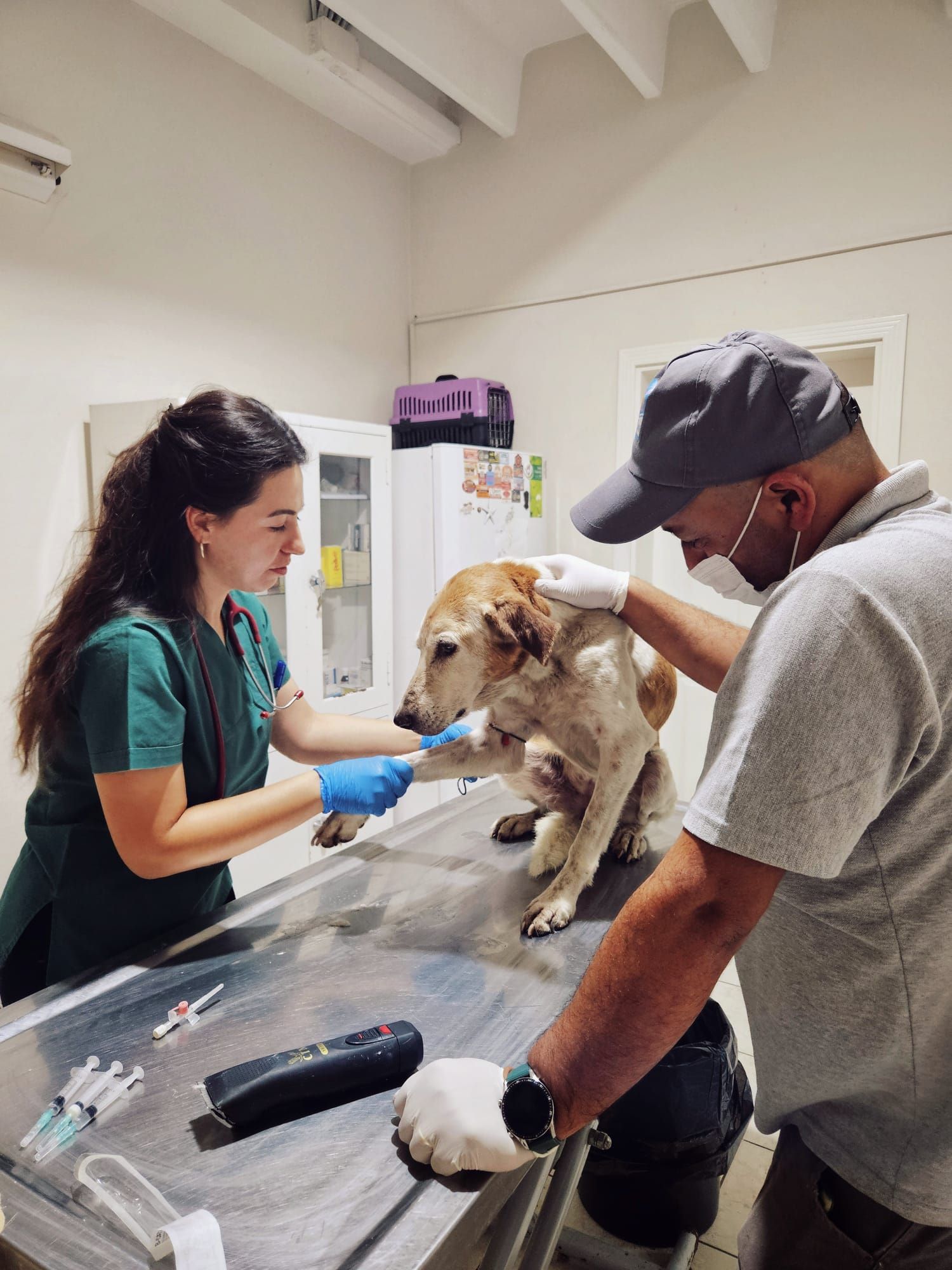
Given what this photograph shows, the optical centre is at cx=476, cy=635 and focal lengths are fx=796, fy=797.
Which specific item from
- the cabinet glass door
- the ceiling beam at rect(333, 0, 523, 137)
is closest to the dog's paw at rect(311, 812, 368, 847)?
the cabinet glass door

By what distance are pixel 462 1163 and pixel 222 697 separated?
0.92 meters

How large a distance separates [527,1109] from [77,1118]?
539mm

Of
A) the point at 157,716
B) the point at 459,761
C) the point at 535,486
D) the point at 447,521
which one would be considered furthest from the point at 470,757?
the point at 535,486

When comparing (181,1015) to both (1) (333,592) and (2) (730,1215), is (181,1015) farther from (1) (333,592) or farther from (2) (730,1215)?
(1) (333,592)

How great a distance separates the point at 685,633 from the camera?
63.6 inches

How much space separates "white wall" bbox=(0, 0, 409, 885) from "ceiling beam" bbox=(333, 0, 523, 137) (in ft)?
2.35

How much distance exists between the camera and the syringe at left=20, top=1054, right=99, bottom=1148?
939 millimetres

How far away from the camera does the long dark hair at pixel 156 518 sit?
1373mm

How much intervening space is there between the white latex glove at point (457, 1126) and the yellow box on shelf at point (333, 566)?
2653mm

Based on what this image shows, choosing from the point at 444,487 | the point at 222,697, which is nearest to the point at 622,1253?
the point at 222,697

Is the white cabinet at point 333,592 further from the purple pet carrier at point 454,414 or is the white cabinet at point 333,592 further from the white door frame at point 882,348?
the white door frame at point 882,348

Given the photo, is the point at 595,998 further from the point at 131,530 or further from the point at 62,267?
the point at 62,267

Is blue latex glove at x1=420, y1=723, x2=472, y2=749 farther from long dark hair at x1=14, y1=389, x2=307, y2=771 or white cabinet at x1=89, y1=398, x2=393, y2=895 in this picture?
white cabinet at x1=89, y1=398, x2=393, y2=895

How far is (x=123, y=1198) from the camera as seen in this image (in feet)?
2.78
